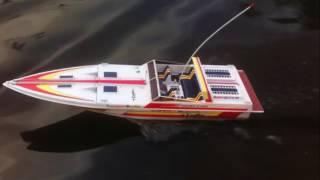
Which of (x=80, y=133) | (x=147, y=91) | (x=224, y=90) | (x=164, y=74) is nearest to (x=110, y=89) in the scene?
(x=147, y=91)

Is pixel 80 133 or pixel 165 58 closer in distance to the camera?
pixel 80 133

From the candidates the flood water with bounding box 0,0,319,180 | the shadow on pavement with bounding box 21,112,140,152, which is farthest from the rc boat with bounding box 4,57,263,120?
the flood water with bounding box 0,0,319,180

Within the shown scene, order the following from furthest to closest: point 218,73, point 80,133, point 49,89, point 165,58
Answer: point 165,58
point 218,73
point 80,133
point 49,89

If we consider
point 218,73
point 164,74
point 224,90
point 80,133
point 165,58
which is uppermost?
point 165,58

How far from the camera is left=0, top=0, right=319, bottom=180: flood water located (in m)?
22.8

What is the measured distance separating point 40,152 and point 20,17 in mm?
13898

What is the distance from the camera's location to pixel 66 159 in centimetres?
2280

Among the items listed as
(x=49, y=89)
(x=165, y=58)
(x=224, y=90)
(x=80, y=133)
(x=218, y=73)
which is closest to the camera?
(x=49, y=89)

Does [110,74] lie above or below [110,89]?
above

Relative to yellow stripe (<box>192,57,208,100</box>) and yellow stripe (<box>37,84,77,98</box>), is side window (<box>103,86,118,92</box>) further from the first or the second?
yellow stripe (<box>192,57,208,100</box>)

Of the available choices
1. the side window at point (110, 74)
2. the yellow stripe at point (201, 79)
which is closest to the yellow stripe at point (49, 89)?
the side window at point (110, 74)

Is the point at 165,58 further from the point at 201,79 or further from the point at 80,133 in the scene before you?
the point at 80,133

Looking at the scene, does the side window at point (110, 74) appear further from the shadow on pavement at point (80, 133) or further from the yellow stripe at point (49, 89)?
the yellow stripe at point (49, 89)

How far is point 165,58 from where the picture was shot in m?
30.4
